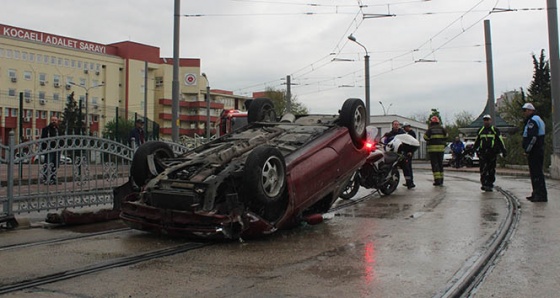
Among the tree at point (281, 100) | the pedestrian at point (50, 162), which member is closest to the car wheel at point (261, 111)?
the pedestrian at point (50, 162)

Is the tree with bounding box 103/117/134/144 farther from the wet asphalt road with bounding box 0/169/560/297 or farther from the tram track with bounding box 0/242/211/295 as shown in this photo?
the tram track with bounding box 0/242/211/295

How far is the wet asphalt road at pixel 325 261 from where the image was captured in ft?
13.3

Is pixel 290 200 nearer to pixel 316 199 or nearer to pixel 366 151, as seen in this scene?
pixel 316 199

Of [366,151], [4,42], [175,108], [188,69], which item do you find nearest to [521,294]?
[366,151]

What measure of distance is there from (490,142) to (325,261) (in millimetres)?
7734

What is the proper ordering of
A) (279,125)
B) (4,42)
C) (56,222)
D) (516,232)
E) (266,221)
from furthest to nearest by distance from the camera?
(4,42) → (279,125) → (56,222) → (516,232) → (266,221)

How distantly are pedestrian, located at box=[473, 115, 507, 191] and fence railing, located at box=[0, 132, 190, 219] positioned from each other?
7696 mm

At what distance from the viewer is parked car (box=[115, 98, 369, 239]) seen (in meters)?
5.69

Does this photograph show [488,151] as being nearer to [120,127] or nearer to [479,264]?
[479,264]

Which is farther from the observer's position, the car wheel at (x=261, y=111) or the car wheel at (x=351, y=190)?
the car wheel at (x=351, y=190)

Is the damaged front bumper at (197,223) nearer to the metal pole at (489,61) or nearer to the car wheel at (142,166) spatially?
the car wheel at (142,166)

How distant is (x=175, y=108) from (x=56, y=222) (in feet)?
21.6

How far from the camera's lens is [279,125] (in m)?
7.99

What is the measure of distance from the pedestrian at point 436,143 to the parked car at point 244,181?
542 centimetres
